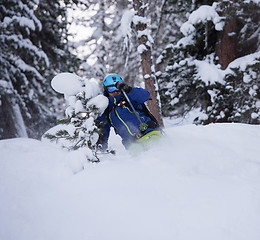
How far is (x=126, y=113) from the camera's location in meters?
4.17

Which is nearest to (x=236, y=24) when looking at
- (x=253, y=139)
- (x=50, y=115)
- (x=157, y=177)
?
(x=253, y=139)

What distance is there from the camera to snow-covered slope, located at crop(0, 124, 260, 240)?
1.84m

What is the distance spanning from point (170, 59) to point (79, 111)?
5.62 metres

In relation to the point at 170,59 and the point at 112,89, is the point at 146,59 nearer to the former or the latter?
the point at 170,59

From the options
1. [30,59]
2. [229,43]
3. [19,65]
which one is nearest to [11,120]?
[19,65]

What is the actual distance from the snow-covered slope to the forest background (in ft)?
12.6

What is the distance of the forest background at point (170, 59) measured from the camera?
6336 mm

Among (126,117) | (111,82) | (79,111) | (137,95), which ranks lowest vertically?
(126,117)

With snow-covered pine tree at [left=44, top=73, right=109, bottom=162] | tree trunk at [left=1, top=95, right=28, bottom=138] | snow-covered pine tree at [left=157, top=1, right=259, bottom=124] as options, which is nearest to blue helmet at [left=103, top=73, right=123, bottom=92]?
snow-covered pine tree at [left=44, top=73, right=109, bottom=162]

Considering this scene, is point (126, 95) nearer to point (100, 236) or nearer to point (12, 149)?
point (12, 149)

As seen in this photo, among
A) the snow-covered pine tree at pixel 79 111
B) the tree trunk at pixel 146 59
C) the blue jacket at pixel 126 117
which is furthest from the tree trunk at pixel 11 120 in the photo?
the snow-covered pine tree at pixel 79 111

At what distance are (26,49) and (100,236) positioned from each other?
822cm

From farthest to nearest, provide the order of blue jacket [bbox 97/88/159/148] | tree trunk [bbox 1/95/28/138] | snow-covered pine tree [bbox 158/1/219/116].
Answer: tree trunk [bbox 1/95/28/138]
snow-covered pine tree [bbox 158/1/219/116]
blue jacket [bbox 97/88/159/148]

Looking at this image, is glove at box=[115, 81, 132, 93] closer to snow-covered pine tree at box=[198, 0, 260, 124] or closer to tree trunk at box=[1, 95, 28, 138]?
snow-covered pine tree at box=[198, 0, 260, 124]
